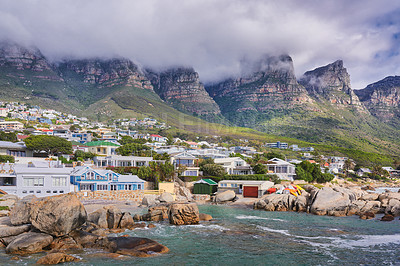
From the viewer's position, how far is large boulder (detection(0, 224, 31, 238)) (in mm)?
23250

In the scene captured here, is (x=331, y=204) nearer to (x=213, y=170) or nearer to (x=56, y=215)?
(x=213, y=170)

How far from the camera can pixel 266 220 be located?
37.3 m

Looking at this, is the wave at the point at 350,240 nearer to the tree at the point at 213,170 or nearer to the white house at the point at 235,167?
the tree at the point at 213,170

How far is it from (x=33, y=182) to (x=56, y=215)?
1007 inches

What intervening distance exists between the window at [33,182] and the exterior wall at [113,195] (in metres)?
5.29

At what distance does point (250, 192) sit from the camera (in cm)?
5825

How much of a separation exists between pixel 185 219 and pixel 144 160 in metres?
38.5

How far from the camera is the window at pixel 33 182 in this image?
4459cm

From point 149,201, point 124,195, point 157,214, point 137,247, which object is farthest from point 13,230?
point 124,195

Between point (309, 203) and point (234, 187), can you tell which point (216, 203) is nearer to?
point (234, 187)

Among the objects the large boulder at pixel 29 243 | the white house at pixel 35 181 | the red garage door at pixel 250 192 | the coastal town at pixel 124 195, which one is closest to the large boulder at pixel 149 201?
the coastal town at pixel 124 195

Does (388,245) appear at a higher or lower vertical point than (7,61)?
lower

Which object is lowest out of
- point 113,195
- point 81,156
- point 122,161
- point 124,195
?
point 124,195

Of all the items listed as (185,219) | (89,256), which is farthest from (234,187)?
(89,256)
